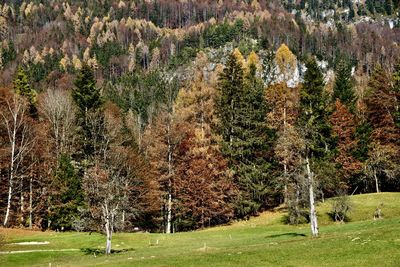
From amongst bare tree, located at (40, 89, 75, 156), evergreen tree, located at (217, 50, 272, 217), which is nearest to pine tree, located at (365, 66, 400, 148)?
evergreen tree, located at (217, 50, 272, 217)

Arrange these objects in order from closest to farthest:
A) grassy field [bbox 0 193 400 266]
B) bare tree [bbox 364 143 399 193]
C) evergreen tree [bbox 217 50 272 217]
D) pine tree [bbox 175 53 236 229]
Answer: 1. grassy field [bbox 0 193 400 266]
2. pine tree [bbox 175 53 236 229]
3. evergreen tree [bbox 217 50 272 217]
4. bare tree [bbox 364 143 399 193]

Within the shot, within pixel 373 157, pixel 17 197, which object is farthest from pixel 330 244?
pixel 17 197

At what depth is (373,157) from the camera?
75188 mm

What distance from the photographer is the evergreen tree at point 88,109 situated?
245 ft

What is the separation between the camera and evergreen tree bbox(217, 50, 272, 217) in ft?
236

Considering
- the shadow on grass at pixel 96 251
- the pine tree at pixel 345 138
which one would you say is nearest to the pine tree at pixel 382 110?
the pine tree at pixel 345 138

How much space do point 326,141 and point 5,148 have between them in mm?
49521

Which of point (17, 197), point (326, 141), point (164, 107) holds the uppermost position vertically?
point (164, 107)

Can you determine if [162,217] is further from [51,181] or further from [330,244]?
[330,244]

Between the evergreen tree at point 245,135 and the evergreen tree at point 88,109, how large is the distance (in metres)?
19.7

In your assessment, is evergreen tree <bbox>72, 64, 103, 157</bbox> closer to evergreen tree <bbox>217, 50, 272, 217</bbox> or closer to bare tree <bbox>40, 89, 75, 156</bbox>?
bare tree <bbox>40, 89, 75, 156</bbox>

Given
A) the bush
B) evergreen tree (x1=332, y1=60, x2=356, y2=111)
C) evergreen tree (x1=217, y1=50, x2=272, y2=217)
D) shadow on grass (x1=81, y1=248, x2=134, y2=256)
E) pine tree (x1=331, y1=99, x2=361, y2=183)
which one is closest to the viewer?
shadow on grass (x1=81, y1=248, x2=134, y2=256)

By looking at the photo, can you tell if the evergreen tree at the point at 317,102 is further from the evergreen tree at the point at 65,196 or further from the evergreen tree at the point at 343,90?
the evergreen tree at the point at 65,196

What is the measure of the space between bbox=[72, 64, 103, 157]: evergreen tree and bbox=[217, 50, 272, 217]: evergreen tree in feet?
64.5
